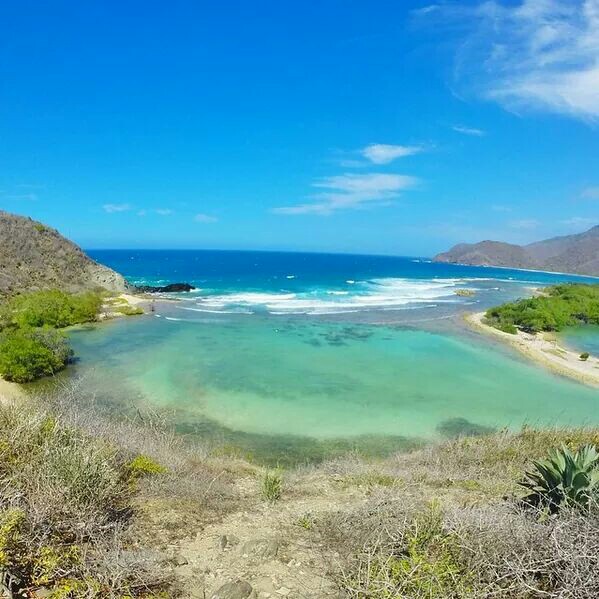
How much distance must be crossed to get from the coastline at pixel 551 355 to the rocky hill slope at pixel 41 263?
122 ft

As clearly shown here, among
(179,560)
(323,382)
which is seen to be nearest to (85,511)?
(179,560)

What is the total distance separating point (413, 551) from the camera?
4012 millimetres

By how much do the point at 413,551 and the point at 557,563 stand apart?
120 cm

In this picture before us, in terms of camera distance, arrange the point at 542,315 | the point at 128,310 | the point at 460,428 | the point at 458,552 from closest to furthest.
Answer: the point at 458,552 < the point at 460,428 < the point at 542,315 < the point at 128,310

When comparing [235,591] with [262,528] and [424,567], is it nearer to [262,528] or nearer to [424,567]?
[262,528]

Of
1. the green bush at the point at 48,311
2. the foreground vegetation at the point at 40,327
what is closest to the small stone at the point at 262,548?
the foreground vegetation at the point at 40,327

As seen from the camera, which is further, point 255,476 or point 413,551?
point 255,476

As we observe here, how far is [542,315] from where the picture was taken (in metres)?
35.3

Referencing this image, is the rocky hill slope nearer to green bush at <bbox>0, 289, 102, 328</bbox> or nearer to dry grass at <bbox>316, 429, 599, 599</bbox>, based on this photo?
green bush at <bbox>0, 289, 102, 328</bbox>

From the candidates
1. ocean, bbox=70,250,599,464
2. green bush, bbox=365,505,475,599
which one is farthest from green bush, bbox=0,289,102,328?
green bush, bbox=365,505,475,599

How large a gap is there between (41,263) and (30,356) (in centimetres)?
2948

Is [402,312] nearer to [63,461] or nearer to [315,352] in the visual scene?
[315,352]

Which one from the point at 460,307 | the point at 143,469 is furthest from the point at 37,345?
the point at 460,307

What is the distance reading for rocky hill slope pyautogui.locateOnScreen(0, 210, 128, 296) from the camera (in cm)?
3972
